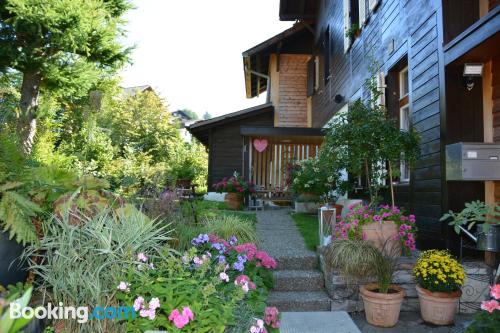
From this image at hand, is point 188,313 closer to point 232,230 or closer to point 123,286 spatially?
point 123,286

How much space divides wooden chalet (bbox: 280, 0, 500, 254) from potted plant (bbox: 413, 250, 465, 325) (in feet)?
2.40

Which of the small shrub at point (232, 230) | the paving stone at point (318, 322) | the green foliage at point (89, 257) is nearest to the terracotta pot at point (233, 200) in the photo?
the small shrub at point (232, 230)

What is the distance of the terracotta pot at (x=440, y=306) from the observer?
3308mm

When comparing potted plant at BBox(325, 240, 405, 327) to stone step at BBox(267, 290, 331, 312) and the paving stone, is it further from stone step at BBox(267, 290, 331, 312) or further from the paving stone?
stone step at BBox(267, 290, 331, 312)

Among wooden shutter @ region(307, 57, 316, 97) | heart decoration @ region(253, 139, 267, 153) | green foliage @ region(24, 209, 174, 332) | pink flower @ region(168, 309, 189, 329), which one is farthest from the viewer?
wooden shutter @ region(307, 57, 316, 97)

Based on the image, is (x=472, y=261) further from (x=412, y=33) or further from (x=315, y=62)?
(x=315, y=62)

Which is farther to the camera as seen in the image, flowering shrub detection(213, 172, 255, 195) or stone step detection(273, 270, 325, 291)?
flowering shrub detection(213, 172, 255, 195)

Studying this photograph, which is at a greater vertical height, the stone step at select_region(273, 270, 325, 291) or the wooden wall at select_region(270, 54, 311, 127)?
the wooden wall at select_region(270, 54, 311, 127)

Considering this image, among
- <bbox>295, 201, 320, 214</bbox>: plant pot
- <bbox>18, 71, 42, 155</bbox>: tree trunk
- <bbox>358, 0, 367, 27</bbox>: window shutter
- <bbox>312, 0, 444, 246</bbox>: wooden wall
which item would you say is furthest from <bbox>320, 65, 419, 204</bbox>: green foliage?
<bbox>18, 71, 42, 155</bbox>: tree trunk

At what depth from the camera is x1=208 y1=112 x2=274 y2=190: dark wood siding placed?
36.9ft

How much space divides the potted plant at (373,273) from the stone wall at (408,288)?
0.11m

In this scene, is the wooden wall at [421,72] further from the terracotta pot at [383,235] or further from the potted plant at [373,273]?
the potted plant at [373,273]

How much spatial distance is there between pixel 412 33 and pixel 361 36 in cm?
256

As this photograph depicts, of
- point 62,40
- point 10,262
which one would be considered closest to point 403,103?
point 10,262
